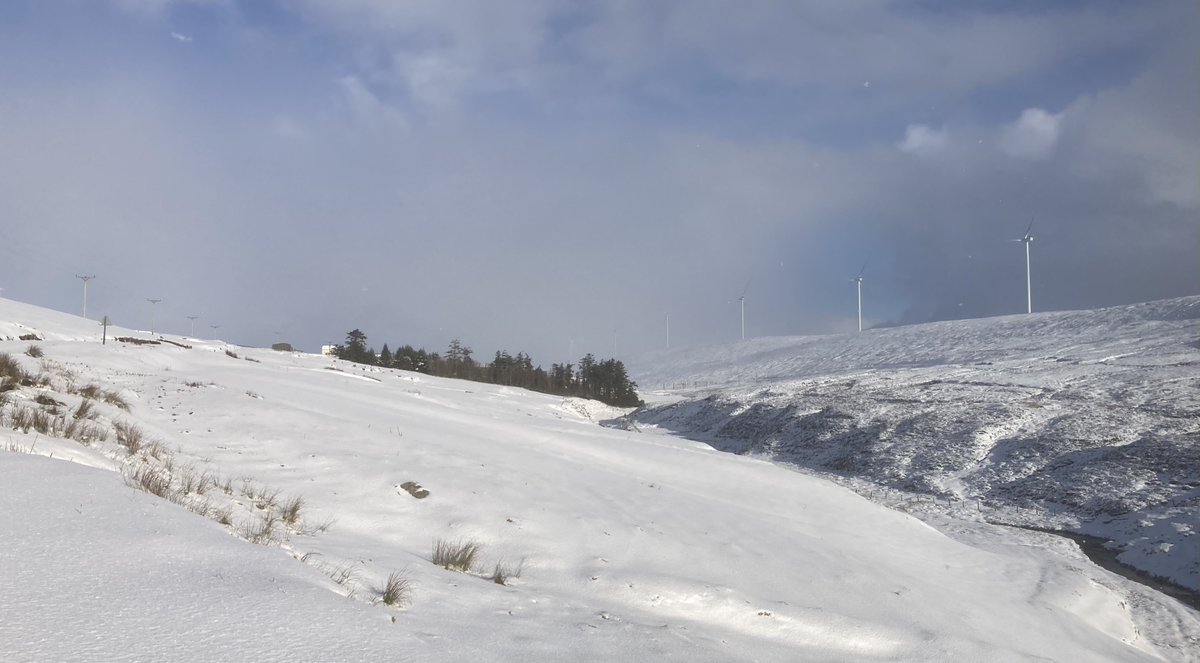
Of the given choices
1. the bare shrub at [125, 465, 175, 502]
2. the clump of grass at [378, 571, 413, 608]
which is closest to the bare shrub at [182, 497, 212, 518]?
the bare shrub at [125, 465, 175, 502]

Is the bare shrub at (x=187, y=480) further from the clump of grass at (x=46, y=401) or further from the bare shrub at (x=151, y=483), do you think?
the clump of grass at (x=46, y=401)

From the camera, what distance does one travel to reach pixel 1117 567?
52.0ft

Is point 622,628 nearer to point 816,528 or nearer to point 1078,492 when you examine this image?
point 816,528

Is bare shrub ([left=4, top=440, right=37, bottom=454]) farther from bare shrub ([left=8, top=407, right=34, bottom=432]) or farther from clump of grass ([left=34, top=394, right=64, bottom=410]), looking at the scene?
clump of grass ([left=34, top=394, right=64, bottom=410])

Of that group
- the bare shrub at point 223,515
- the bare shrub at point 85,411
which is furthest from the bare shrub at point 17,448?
the bare shrub at point 85,411

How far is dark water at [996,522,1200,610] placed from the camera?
13728mm

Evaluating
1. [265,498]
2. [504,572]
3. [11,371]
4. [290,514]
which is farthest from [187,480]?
[11,371]

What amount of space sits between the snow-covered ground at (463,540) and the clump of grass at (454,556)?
0.16 meters

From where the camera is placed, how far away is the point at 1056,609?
442 inches

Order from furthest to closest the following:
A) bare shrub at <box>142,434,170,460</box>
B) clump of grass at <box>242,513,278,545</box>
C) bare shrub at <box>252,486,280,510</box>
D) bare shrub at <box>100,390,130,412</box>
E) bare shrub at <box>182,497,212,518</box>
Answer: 1. bare shrub at <box>100,390,130,412</box>
2. bare shrub at <box>142,434,170,460</box>
3. bare shrub at <box>252,486,280,510</box>
4. bare shrub at <box>182,497,212,518</box>
5. clump of grass at <box>242,513,278,545</box>

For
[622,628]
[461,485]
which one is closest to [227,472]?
[461,485]

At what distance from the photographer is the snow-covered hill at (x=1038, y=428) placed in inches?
788

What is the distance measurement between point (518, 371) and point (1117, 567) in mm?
76318

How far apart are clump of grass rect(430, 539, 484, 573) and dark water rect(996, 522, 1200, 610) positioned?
1424cm
